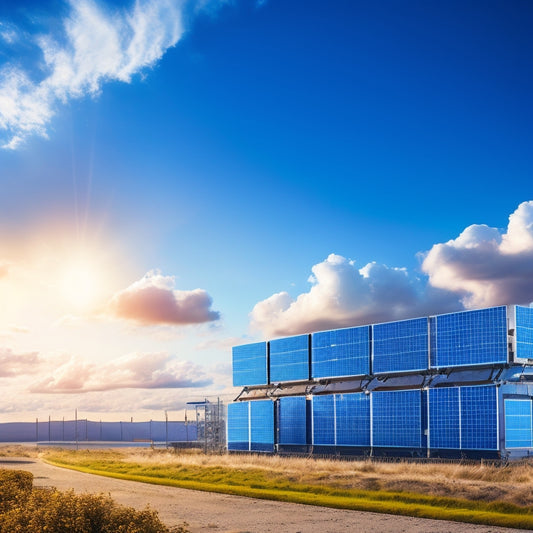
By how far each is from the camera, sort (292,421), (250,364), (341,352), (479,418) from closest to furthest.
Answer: (479,418), (341,352), (292,421), (250,364)

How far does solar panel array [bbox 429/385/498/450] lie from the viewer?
28.1 meters

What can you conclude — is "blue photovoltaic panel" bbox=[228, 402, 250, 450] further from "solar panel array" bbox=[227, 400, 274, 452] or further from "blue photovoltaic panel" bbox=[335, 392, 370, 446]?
"blue photovoltaic panel" bbox=[335, 392, 370, 446]

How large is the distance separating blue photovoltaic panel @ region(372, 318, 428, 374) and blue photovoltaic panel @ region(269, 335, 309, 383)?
600 centimetres

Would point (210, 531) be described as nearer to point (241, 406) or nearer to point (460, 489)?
point (460, 489)

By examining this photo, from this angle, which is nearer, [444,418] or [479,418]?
[479,418]

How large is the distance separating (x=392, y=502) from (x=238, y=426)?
23.2 metres

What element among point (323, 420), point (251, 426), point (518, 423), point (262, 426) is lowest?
point (251, 426)

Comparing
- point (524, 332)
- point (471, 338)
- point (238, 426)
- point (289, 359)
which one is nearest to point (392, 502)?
point (471, 338)

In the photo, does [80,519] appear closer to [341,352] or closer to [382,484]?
[382,484]

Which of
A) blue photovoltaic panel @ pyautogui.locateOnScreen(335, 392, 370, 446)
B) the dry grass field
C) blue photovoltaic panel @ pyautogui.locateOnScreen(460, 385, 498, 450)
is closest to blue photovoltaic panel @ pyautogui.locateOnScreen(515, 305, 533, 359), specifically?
blue photovoltaic panel @ pyautogui.locateOnScreen(460, 385, 498, 450)

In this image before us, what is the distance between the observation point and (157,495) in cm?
2630

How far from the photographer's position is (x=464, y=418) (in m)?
29.1

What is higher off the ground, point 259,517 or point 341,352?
point 341,352

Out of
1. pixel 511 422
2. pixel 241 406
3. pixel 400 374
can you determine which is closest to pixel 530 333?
pixel 511 422
